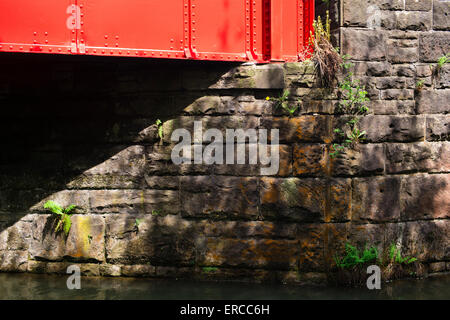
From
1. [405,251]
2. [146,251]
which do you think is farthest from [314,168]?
[146,251]

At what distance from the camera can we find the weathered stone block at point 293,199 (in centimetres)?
589

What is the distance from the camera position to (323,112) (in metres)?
5.93

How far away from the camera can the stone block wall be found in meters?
5.92

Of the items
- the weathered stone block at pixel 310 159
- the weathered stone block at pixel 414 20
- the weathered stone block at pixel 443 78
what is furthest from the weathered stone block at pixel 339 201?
the weathered stone block at pixel 414 20

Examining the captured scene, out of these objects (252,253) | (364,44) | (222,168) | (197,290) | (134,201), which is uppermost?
(364,44)

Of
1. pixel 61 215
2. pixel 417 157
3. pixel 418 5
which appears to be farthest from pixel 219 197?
pixel 418 5

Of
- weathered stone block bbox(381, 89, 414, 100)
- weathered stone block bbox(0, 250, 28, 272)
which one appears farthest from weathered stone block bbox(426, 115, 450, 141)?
weathered stone block bbox(0, 250, 28, 272)

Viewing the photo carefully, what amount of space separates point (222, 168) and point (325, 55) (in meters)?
1.92

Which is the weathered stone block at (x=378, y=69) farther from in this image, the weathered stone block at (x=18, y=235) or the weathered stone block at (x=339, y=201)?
the weathered stone block at (x=18, y=235)

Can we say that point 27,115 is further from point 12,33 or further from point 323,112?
point 323,112

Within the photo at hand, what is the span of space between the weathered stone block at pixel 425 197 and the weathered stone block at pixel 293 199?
3.80 feet

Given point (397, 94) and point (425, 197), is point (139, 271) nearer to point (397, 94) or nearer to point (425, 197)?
point (425, 197)

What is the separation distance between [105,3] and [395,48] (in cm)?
364

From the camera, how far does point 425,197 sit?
6.20 m
